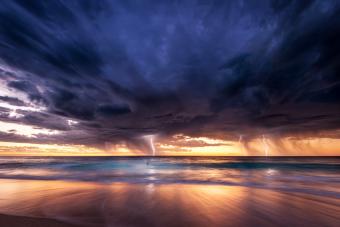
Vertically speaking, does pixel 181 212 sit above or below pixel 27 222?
below

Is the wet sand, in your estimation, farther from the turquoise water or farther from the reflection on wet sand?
the turquoise water

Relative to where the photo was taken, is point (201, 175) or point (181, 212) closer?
point (181, 212)

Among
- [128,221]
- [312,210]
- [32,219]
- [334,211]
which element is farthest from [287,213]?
[32,219]

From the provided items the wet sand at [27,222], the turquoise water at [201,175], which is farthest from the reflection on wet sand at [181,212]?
the turquoise water at [201,175]

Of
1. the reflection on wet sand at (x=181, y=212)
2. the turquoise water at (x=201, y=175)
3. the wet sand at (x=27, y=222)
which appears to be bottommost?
the turquoise water at (x=201, y=175)

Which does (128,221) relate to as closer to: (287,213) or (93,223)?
(93,223)

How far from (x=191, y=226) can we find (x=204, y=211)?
2.07m

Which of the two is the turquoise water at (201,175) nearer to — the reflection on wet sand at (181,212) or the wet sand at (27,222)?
the reflection on wet sand at (181,212)

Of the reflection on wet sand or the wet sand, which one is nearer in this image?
the wet sand

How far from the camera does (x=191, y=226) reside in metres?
6.13

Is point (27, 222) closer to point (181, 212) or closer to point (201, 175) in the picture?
point (181, 212)

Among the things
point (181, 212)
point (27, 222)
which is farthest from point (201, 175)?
point (27, 222)

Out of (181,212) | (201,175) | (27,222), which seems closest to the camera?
(27,222)

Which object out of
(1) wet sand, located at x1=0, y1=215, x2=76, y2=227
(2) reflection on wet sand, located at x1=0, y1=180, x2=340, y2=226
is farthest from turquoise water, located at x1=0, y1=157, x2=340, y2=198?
(1) wet sand, located at x1=0, y1=215, x2=76, y2=227
